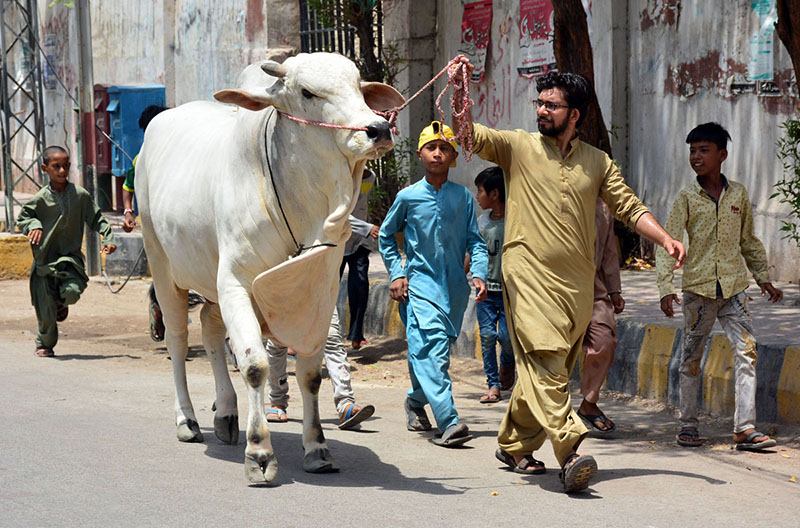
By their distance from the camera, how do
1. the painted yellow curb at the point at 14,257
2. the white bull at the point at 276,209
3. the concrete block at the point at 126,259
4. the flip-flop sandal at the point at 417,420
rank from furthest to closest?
the concrete block at the point at 126,259 < the painted yellow curb at the point at 14,257 < the flip-flop sandal at the point at 417,420 < the white bull at the point at 276,209

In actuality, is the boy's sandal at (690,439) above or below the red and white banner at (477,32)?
below

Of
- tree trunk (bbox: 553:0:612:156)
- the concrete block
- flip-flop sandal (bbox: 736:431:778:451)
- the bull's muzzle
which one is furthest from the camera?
the concrete block

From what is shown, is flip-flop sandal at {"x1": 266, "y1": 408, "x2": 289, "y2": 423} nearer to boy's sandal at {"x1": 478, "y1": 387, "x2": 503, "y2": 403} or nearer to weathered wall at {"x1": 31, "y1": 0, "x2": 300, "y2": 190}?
boy's sandal at {"x1": 478, "y1": 387, "x2": 503, "y2": 403}

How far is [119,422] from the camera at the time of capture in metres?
6.89

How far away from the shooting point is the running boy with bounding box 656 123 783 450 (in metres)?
6.37

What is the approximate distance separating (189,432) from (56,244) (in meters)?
3.89

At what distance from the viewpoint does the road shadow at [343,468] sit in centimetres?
554

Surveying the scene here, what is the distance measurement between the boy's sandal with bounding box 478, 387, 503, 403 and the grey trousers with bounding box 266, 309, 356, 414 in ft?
3.94

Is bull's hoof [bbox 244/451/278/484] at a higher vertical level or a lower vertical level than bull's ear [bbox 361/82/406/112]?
lower

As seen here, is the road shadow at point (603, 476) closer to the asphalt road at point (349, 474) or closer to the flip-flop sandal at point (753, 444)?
the asphalt road at point (349, 474)

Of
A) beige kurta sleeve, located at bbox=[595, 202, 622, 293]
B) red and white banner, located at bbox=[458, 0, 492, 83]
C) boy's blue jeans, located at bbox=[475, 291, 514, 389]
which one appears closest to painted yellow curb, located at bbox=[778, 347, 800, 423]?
beige kurta sleeve, located at bbox=[595, 202, 622, 293]

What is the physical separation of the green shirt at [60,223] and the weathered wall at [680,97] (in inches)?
207

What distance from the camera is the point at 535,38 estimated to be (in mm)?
13180

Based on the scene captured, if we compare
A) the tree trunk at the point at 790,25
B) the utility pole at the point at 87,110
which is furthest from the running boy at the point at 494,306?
the utility pole at the point at 87,110
